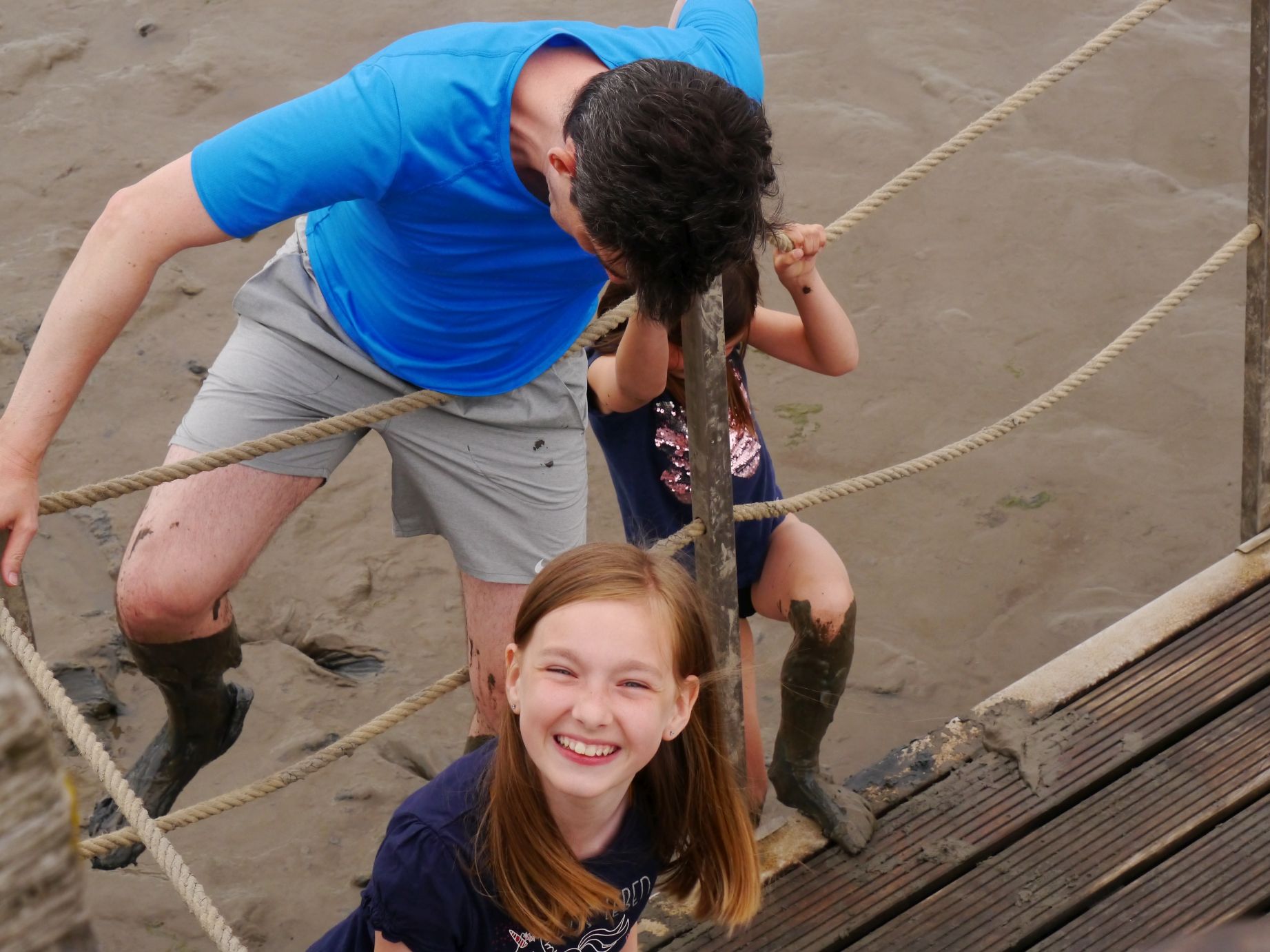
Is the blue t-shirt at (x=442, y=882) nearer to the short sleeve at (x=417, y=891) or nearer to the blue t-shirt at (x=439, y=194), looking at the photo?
the short sleeve at (x=417, y=891)

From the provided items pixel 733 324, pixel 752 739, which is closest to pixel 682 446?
pixel 733 324

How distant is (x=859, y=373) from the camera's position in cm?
391

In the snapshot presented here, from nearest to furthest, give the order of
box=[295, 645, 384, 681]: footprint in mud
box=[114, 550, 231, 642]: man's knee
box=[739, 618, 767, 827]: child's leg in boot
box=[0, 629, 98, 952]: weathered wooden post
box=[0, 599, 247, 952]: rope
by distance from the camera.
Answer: box=[0, 629, 98, 952]: weathered wooden post
box=[0, 599, 247, 952]: rope
box=[114, 550, 231, 642]: man's knee
box=[739, 618, 767, 827]: child's leg in boot
box=[295, 645, 384, 681]: footprint in mud

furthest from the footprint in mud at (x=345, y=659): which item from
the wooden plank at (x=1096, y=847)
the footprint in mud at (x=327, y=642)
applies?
the wooden plank at (x=1096, y=847)

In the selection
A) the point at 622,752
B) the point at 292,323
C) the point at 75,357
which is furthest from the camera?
the point at 292,323

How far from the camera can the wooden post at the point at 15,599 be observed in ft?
5.52

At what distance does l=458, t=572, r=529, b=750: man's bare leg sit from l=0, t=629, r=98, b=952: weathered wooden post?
1.60m

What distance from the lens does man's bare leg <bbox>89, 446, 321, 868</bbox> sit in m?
2.05

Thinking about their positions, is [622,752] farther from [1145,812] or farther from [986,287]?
[986,287]

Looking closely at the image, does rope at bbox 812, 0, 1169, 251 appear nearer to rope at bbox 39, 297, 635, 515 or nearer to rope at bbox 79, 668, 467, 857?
rope at bbox 39, 297, 635, 515

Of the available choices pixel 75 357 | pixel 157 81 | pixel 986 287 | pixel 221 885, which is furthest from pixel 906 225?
pixel 75 357

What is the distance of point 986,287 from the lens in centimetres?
411

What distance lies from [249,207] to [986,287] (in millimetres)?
2775

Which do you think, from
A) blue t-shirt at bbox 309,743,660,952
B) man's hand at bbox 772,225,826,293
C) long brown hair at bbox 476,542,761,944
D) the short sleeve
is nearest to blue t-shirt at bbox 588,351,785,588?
man's hand at bbox 772,225,826,293
